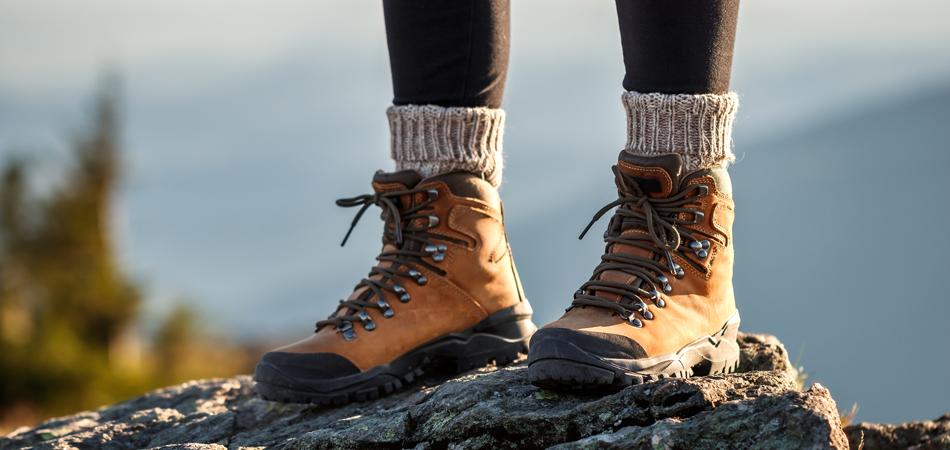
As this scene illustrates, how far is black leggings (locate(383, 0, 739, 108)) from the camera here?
2.35 metres

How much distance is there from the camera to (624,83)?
2.48m

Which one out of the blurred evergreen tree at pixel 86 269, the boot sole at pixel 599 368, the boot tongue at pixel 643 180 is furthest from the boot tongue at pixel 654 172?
the blurred evergreen tree at pixel 86 269

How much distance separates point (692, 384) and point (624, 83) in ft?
2.51

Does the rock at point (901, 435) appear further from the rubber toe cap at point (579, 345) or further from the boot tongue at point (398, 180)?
the boot tongue at point (398, 180)

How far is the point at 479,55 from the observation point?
2.75 m

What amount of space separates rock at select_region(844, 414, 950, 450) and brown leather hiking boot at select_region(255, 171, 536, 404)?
1001 millimetres

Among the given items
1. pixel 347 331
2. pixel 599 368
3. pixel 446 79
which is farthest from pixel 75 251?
pixel 599 368

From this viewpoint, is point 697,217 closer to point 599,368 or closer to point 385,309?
point 599,368

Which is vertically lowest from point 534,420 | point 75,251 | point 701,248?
point 534,420

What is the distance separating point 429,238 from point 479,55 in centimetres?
52

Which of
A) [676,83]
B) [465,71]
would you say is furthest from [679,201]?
[465,71]

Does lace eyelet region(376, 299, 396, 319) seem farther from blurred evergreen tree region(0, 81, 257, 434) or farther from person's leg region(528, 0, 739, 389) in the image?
blurred evergreen tree region(0, 81, 257, 434)

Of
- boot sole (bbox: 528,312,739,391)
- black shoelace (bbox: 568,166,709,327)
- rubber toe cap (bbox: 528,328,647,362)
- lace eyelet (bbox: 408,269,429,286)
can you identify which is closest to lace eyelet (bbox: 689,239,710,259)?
black shoelace (bbox: 568,166,709,327)

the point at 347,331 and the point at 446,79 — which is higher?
the point at 446,79
